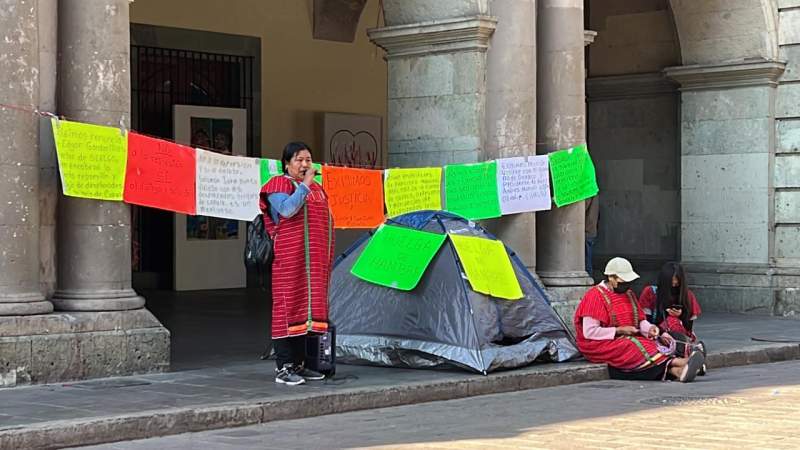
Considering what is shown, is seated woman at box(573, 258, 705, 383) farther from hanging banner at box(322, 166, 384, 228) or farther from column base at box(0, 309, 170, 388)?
column base at box(0, 309, 170, 388)

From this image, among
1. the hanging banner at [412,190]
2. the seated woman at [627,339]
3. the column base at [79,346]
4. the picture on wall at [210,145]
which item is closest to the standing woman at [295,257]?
the column base at [79,346]

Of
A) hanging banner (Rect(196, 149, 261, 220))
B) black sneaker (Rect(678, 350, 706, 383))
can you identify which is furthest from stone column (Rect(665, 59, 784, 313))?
hanging banner (Rect(196, 149, 261, 220))

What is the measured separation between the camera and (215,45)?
21.6 m

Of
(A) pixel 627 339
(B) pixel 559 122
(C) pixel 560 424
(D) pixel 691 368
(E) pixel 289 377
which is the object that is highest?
(B) pixel 559 122

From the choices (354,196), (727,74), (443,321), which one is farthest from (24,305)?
(727,74)

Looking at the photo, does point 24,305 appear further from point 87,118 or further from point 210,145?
point 210,145

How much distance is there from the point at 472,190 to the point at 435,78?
Result: 125 cm

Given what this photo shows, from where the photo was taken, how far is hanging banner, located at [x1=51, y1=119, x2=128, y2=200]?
34.4ft

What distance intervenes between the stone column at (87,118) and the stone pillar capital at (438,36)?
397 cm

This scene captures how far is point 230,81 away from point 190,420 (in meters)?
13.5

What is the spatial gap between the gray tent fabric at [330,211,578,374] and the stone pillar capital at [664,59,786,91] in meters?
6.57

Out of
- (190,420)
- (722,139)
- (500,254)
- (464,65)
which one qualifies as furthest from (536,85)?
(190,420)

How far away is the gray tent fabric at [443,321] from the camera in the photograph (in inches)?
454

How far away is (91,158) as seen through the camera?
10.6 m
